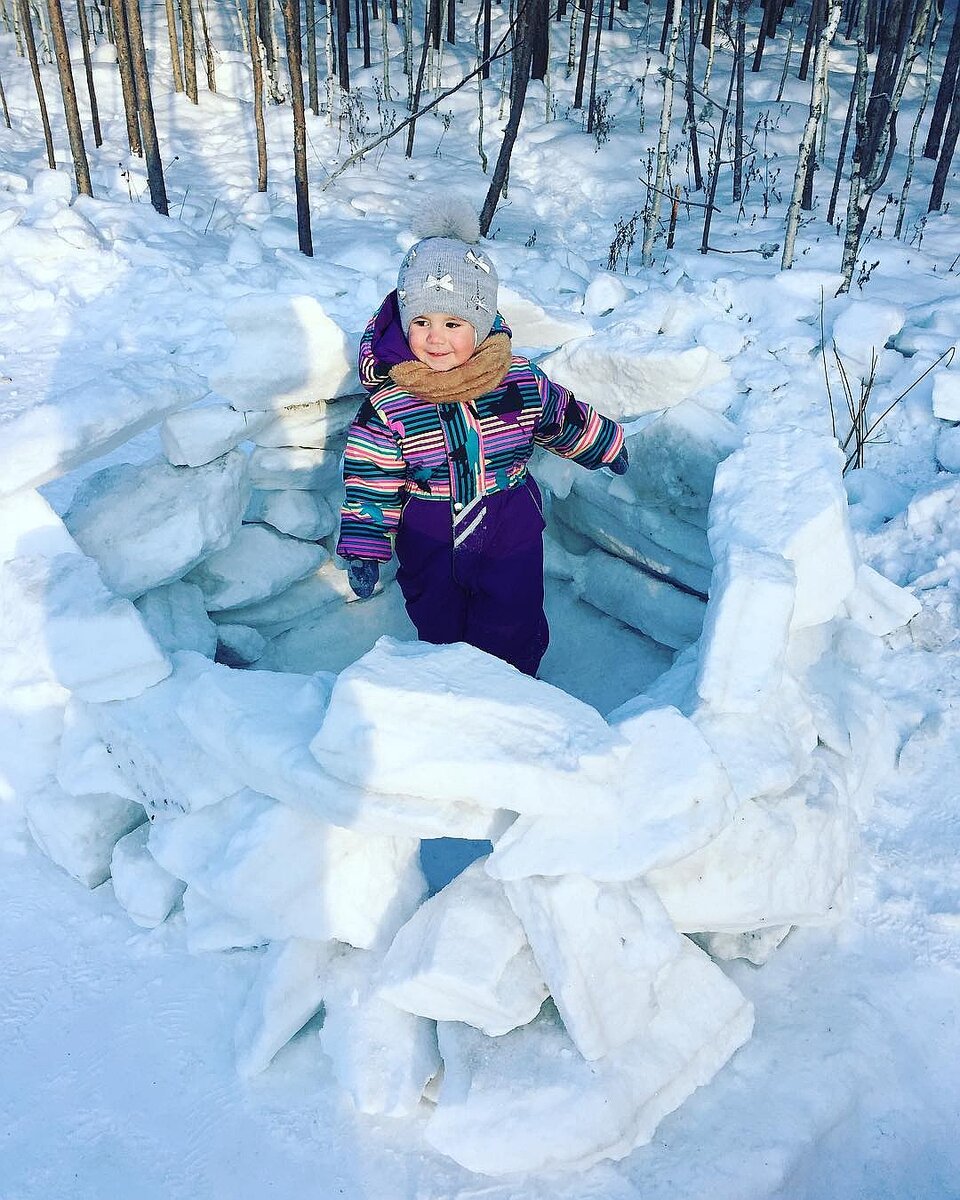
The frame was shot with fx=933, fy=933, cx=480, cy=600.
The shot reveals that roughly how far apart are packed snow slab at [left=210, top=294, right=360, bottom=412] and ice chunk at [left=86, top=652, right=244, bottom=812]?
0.81 m

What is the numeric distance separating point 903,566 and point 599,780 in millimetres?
1539

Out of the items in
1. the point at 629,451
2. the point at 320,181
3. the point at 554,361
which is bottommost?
the point at 320,181

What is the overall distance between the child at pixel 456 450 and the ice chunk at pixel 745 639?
706mm

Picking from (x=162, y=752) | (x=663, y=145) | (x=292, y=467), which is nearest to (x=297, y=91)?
(x=663, y=145)

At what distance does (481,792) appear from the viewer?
1.55 metres

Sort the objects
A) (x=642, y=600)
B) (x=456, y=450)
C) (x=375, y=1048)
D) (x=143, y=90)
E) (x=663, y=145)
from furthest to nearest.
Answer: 1. (x=143, y=90)
2. (x=663, y=145)
3. (x=642, y=600)
4. (x=456, y=450)
5. (x=375, y=1048)

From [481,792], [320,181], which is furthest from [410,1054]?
[320,181]

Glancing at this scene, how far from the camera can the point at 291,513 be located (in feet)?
9.08

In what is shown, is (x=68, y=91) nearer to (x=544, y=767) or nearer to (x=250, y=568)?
(x=250, y=568)

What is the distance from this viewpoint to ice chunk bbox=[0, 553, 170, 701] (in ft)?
6.44

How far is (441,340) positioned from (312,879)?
1.23 meters

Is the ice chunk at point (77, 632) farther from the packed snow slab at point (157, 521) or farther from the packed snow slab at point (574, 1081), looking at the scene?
the packed snow slab at point (574, 1081)

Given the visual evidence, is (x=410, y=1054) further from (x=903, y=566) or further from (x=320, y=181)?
(x=320, y=181)

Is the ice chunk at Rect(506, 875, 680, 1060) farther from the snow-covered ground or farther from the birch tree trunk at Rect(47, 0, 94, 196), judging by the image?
the birch tree trunk at Rect(47, 0, 94, 196)
